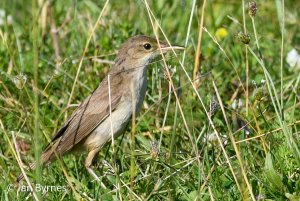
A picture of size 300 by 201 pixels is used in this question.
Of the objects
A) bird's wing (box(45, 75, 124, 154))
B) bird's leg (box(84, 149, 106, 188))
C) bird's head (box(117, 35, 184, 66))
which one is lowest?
bird's leg (box(84, 149, 106, 188))

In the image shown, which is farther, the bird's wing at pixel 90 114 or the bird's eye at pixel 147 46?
the bird's eye at pixel 147 46

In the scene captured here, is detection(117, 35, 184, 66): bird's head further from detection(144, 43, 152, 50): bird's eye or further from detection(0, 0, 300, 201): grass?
detection(0, 0, 300, 201): grass

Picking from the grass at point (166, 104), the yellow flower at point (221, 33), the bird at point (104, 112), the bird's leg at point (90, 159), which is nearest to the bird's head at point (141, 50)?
the bird at point (104, 112)

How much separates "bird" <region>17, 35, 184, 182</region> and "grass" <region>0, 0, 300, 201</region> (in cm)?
11

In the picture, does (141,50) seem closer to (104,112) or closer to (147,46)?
(147,46)

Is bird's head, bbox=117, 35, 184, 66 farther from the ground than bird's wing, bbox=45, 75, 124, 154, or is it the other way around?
bird's head, bbox=117, 35, 184, 66

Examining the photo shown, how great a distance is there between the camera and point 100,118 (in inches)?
256

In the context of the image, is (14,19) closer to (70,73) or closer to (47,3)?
(47,3)

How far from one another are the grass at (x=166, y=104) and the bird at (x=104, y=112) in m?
0.11

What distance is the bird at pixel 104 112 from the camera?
6332 mm

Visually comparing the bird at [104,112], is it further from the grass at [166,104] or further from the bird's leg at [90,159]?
the grass at [166,104]

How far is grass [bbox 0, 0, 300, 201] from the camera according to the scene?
16.6 feet

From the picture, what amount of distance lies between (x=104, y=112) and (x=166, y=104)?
48cm

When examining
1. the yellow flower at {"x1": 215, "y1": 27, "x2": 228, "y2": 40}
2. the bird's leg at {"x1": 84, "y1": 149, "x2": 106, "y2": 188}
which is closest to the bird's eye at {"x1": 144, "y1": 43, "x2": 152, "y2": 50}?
the bird's leg at {"x1": 84, "y1": 149, "x2": 106, "y2": 188}
